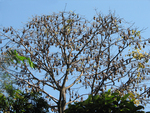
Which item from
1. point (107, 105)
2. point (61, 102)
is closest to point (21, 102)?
A: point (61, 102)

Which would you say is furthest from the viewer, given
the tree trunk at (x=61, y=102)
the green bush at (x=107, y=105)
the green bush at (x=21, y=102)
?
the tree trunk at (x=61, y=102)

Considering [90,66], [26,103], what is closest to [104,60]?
[90,66]

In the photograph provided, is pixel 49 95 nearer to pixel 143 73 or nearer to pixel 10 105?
pixel 10 105

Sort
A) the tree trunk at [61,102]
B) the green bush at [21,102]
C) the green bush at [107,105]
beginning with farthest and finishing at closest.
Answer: the tree trunk at [61,102], the green bush at [21,102], the green bush at [107,105]

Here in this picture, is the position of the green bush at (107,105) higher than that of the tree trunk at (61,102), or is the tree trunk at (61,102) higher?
the tree trunk at (61,102)

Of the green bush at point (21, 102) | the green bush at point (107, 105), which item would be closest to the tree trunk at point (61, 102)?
the green bush at point (21, 102)

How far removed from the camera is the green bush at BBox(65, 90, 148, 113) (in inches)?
214

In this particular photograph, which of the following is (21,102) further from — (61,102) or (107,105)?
(107,105)

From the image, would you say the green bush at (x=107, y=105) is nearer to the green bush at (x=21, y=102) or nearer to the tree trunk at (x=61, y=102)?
the green bush at (x=21, y=102)

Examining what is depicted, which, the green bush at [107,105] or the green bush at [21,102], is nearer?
the green bush at [107,105]

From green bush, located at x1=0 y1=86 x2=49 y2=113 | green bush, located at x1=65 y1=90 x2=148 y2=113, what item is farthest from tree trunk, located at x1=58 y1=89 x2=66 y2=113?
green bush, located at x1=65 y1=90 x2=148 y2=113

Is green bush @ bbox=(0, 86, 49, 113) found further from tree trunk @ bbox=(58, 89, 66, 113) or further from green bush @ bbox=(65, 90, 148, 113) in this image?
green bush @ bbox=(65, 90, 148, 113)

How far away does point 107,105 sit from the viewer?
566cm

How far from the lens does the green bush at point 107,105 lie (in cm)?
545
